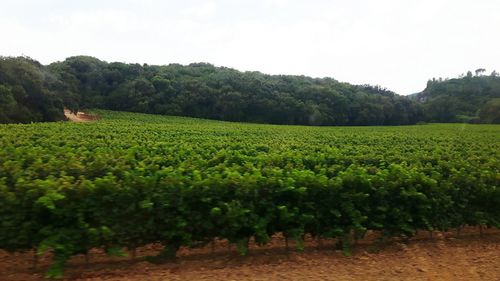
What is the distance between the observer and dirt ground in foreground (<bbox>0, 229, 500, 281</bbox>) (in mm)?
5047

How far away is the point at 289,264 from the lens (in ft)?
18.0

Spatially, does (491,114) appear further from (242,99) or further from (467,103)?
(242,99)

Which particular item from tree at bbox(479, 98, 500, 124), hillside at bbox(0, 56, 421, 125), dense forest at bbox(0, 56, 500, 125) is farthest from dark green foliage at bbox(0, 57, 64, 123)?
tree at bbox(479, 98, 500, 124)

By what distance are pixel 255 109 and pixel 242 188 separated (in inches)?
2342

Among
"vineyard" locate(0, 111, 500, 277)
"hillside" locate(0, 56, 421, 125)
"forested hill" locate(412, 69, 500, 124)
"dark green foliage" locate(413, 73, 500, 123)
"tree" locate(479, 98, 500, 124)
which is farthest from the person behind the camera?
"dark green foliage" locate(413, 73, 500, 123)

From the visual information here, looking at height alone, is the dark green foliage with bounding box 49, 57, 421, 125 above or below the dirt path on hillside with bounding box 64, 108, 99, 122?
above

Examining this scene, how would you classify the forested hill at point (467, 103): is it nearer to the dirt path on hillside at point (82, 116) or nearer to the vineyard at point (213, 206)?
the dirt path on hillside at point (82, 116)

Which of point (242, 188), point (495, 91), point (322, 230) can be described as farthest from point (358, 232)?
point (495, 91)

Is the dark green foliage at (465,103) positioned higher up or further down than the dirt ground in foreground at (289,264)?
higher up

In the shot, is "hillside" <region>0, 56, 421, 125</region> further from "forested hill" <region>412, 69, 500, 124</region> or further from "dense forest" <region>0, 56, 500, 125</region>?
"forested hill" <region>412, 69, 500, 124</region>

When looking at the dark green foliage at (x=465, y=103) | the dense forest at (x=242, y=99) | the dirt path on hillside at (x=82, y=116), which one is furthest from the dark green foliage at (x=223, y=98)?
the dirt path on hillside at (x=82, y=116)

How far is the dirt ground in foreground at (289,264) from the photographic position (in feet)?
16.6

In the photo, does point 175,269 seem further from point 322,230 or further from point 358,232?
point 358,232

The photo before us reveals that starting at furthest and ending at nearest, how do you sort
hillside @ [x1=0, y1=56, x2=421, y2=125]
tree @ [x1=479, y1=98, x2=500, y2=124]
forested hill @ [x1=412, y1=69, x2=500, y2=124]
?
hillside @ [x1=0, y1=56, x2=421, y2=125] < forested hill @ [x1=412, y1=69, x2=500, y2=124] < tree @ [x1=479, y1=98, x2=500, y2=124]
